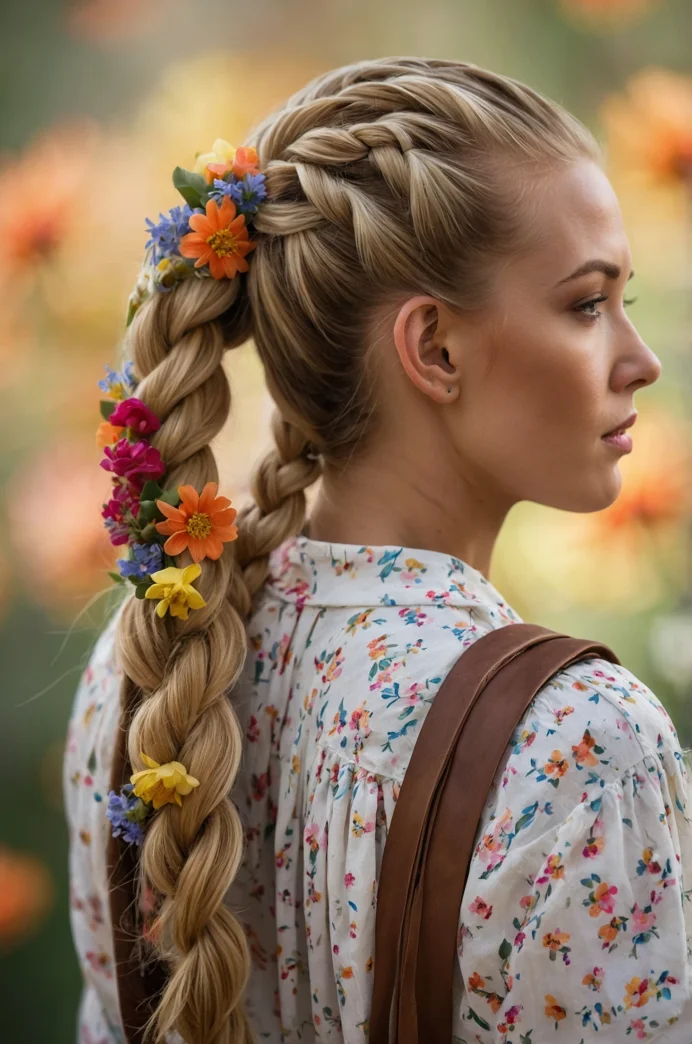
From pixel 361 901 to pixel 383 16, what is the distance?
5.36 ft

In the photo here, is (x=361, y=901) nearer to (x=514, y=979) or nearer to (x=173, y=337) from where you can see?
(x=514, y=979)

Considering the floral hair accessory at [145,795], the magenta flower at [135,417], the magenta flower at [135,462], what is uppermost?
the magenta flower at [135,417]

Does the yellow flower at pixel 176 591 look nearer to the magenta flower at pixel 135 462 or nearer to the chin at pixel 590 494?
the magenta flower at pixel 135 462

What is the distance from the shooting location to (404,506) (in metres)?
0.95

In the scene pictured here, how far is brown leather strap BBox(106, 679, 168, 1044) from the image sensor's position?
3.03 feet

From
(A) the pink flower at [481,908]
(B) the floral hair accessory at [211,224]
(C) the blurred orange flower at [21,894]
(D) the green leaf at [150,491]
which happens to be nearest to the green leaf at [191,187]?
(B) the floral hair accessory at [211,224]

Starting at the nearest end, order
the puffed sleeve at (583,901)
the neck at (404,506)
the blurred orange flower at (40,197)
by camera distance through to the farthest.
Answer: the puffed sleeve at (583,901)
the neck at (404,506)
the blurred orange flower at (40,197)

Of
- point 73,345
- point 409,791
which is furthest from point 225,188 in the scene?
point 73,345

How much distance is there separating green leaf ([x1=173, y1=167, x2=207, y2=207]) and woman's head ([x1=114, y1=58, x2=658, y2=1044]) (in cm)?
6

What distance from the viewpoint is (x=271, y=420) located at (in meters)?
1.09

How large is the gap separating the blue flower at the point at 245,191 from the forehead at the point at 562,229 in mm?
244

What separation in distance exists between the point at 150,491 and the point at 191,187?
29 cm

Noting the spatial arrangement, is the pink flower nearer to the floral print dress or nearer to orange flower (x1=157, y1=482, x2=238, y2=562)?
the floral print dress

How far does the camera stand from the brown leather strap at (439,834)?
743mm
